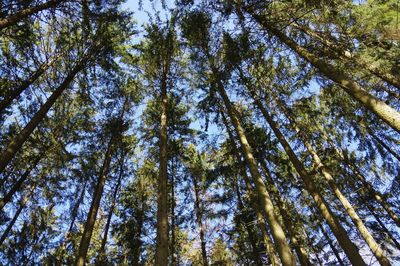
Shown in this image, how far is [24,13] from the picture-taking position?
25.5 ft

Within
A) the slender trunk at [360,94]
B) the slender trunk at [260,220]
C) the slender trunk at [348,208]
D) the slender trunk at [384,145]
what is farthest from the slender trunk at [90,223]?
the slender trunk at [384,145]

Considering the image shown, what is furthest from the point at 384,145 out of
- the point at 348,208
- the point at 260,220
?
the point at 260,220

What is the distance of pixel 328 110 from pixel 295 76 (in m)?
5.10

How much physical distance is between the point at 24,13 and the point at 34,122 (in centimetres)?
295

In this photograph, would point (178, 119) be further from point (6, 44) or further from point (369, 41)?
point (369, 41)

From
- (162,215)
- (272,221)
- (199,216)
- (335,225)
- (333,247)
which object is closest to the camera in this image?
(272,221)

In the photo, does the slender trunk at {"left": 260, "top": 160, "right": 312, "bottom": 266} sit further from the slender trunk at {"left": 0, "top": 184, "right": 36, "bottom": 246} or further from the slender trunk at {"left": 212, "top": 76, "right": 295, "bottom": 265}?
the slender trunk at {"left": 0, "top": 184, "right": 36, "bottom": 246}

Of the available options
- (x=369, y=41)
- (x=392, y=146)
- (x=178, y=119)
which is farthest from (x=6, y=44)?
(x=392, y=146)

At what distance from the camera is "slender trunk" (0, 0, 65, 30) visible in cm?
719

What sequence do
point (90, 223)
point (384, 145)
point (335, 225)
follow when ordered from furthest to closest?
point (384, 145), point (90, 223), point (335, 225)

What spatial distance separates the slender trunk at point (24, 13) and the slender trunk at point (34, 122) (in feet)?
8.17

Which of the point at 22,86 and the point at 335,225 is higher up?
the point at 22,86

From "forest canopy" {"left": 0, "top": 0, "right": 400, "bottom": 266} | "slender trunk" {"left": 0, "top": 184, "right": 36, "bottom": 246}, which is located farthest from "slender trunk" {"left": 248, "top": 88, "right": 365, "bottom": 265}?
"slender trunk" {"left": 0, "top": 184, "right": 36, "bottom": 246}

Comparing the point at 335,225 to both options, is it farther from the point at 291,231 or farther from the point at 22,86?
the point at 22,86
